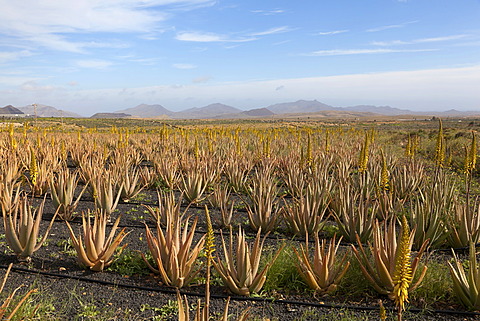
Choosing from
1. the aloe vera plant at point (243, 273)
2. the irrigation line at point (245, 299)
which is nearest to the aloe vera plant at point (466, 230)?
the irrigation line at point (245, 299)

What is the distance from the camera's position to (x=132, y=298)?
367cm

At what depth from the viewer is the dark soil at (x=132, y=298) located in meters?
3.37

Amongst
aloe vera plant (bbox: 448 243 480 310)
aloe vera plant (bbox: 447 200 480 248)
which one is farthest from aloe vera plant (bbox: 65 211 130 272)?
aloe vera plant (bbox: 447 200 480 248)

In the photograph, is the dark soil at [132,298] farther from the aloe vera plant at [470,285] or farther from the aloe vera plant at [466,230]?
A: the aloe vera plant at [466,230]

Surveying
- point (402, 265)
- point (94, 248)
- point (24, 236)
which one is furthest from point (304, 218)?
point (402, 265)

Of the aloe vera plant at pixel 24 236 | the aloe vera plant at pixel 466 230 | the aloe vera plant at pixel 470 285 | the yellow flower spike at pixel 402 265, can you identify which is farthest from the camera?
the aloe vera plant at pixel 466 230

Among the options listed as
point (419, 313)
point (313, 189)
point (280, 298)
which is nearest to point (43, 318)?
point (280, 298)

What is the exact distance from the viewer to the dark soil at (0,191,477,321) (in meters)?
3.37

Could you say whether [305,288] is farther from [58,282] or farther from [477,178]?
[477,178]

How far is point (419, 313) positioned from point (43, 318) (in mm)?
3292

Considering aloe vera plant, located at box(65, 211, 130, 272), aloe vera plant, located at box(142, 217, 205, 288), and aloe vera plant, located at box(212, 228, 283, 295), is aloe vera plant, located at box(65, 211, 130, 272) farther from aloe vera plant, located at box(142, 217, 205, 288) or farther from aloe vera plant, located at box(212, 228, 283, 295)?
aloe vera plant, located at box(212, 228, 283, 295)

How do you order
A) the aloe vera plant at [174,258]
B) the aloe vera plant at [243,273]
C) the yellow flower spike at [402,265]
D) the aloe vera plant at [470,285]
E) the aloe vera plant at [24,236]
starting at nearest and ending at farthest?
the yellow flower spike at [402,265] < the aloe vera plant at [470,285] < the aloe vera plant at [243,273] < the aloe vera plant at [174,258] < the aloe vera plant at [24,236]

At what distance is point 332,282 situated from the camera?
391 cm

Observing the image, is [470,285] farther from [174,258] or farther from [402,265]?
[174,258]
